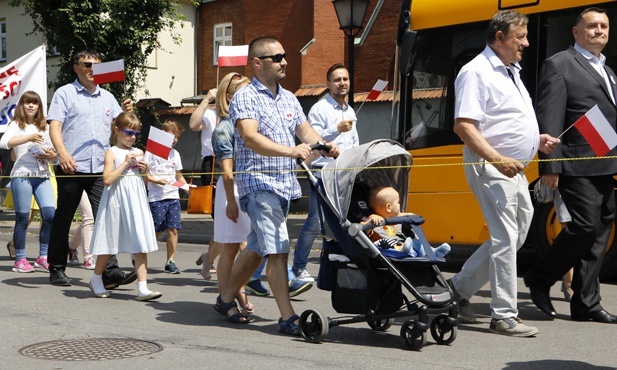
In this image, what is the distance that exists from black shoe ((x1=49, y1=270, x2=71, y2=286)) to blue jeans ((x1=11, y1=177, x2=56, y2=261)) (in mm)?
1244

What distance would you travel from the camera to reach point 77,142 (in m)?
9.17

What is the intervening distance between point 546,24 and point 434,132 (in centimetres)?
161

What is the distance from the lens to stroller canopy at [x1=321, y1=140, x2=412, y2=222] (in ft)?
20.6

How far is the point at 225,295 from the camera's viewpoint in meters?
7.12

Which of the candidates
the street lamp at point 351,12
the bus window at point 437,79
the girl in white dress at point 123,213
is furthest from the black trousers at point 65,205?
the street lamp at point 351,12

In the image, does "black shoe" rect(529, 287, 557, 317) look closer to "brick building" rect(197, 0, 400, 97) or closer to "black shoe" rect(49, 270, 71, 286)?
"black shoe" rect(49, 270, 71, 286)

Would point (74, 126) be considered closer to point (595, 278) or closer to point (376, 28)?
point (595, 278)

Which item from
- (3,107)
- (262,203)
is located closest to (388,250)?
(262,203)

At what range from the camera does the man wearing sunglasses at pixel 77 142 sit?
9.09 m

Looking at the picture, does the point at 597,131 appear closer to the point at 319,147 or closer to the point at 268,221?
the point at 319,147

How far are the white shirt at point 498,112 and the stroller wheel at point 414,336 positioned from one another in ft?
4.73

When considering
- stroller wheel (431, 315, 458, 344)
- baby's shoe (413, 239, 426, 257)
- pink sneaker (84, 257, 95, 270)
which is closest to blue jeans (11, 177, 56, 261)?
pink sneaker (84, 257, 95, 270)

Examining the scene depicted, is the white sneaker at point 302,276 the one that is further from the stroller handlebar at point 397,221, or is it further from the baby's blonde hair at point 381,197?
the stroller handlebar at point 397,221

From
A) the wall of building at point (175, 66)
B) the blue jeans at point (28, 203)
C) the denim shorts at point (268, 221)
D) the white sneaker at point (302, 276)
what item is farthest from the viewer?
the wall of building at point (175, 66)
